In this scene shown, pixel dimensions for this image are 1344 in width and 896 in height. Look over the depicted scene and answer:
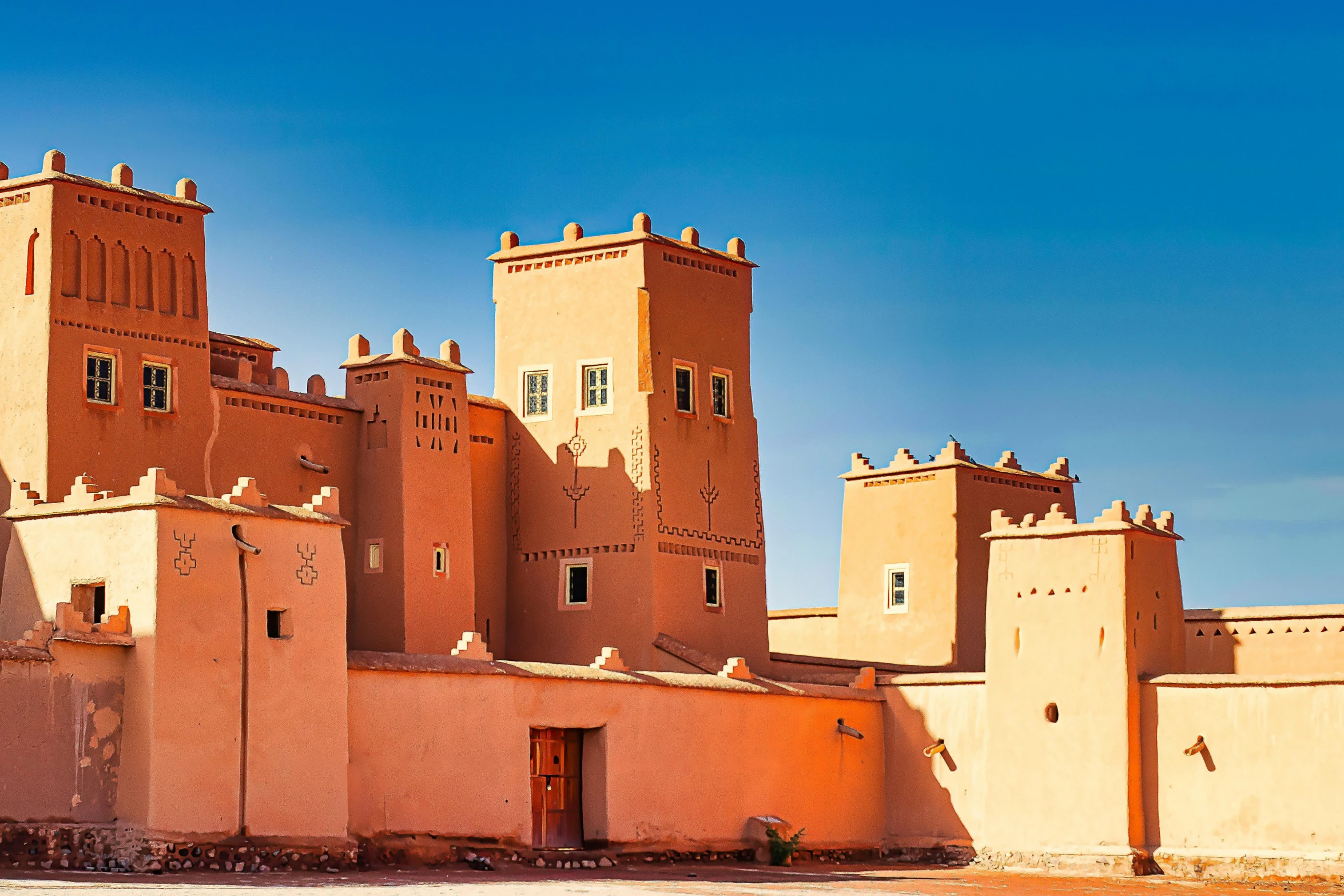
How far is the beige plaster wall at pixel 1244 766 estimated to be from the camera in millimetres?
27969

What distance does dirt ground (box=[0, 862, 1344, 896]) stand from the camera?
21.5m

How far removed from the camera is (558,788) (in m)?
29.0

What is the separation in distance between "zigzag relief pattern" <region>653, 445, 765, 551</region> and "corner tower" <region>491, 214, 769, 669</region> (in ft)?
0.11

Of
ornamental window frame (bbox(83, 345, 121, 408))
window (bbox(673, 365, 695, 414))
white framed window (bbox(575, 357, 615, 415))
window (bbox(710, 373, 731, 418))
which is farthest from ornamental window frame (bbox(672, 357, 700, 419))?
ornamental window frame (bbox(83, 345, 121, 408))

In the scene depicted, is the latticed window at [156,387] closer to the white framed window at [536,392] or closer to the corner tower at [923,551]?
the white framed window at [536,392]

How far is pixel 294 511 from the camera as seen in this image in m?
25.7

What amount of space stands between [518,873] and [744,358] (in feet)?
42.2

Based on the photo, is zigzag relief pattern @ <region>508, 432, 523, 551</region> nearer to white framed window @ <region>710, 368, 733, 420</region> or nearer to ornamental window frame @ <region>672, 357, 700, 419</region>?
ornamental window frame @ <region>672, 357, 700, 419</region>

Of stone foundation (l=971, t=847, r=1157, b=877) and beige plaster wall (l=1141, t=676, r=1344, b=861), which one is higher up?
beige plaster wall (l=1141, t=676, r=1344, b=861)

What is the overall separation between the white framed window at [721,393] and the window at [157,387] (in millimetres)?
10059

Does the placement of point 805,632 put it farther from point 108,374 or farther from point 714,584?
point 108,374

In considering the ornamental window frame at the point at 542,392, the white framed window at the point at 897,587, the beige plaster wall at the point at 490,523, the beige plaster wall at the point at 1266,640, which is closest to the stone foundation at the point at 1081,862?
the beige plaster wall at the point at 1266,640

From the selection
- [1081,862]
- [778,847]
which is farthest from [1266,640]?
[778,847]

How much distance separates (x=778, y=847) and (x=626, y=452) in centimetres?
741
